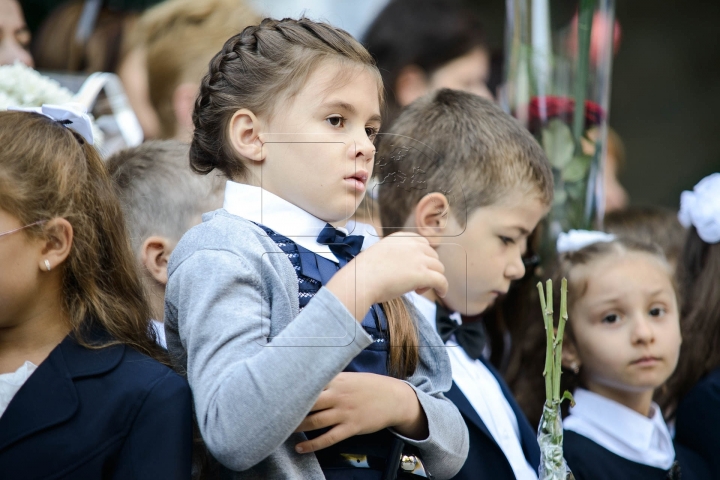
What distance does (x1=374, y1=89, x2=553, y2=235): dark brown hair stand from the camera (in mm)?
2191

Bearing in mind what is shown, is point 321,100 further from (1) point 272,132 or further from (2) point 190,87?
(2) point 190,87

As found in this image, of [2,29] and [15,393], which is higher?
[2,29]

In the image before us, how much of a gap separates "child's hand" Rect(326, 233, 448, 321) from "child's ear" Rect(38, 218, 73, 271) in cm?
57

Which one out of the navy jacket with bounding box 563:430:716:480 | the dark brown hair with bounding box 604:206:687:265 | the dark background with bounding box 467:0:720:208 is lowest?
the dark background with bounding box 467:0:720:208

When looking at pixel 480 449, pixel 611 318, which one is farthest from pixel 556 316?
pixel 480 449

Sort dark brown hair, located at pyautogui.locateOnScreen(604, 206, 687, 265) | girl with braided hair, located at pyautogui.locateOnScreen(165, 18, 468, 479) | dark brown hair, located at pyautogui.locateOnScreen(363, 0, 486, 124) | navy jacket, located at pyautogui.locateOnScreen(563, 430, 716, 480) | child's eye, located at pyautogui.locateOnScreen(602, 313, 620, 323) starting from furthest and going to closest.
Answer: dark brown hair, located at pyautogui.locateOnScreen(363, 0, 486, 124)
dark brown hair, located at pyautogui.locateOnScreen(604, 206, 687, 265)
child's eye, located at pyautogui.locateOnScreen(602, 313, 620, 323)
navy jacket, located at pyautogui.locateOnScreen(563, 430, 716, 480)
girl with braided hair, located at pyautogui.locateOnScreen(165, 18, 468, 479)

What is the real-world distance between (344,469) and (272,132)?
26.4 inches

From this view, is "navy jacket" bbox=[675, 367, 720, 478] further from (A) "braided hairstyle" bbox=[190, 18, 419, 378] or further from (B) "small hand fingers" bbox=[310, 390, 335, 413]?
(B) "small hand fingers" bbox=[310, 390, 335, 413]

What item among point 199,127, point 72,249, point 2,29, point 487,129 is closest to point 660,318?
point 487,129

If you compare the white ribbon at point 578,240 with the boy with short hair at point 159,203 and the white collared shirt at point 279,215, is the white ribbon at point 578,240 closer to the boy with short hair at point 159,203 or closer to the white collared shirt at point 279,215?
the boy with short hair at point 159,203

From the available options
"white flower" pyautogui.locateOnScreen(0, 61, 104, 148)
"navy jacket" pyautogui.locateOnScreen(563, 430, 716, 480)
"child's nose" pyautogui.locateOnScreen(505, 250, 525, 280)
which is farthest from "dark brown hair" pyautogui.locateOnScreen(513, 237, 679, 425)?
"white flower" pyautogui.locateOnScreen(0, 61, 104, 148)

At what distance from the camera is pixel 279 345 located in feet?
4.69

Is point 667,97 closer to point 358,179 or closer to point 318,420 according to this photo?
point 358,179

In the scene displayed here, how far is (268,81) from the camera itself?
5.73 feet
